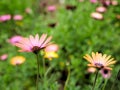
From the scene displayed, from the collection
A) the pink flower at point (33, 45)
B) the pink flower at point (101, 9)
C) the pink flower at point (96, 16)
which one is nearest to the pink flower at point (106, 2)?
the pink flower at point (101, 9)

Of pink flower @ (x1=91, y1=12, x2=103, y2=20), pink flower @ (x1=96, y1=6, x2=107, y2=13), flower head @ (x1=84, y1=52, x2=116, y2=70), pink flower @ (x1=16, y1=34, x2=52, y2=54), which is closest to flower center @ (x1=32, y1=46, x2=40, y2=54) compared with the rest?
pink flower @ (x1=16, y1=34, x2=52, y2=54)

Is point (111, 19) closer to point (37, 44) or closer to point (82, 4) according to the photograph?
point (82, 4)

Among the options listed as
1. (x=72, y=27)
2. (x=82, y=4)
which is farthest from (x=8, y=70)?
(x=82, y=4)

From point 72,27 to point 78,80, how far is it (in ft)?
1.87

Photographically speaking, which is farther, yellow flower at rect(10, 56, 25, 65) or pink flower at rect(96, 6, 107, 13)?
pink flower at rect(96, 6, 107, 13)

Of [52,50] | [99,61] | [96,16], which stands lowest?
[99,61]

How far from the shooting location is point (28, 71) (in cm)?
290

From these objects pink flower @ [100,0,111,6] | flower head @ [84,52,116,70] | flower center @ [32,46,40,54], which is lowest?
flower head @ [84,52,116,70]

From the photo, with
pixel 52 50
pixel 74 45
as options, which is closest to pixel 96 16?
pixel 74 45

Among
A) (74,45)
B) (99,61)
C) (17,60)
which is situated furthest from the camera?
(74,45)

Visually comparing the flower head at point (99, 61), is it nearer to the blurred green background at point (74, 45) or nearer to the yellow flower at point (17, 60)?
the blurred green background at point (74, 45)

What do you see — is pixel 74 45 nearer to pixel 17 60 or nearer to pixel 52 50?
pixel 52 50

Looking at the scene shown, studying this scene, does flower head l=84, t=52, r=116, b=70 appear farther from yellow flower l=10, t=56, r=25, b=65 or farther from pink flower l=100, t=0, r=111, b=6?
pink flower l=100, t=0, r=111, b=6

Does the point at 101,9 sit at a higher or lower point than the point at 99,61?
higher
